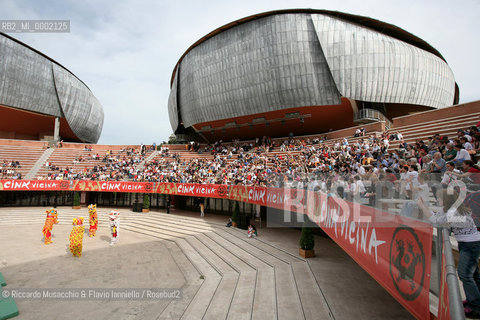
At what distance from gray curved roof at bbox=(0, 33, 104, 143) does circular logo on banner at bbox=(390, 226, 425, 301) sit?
55.1 meters

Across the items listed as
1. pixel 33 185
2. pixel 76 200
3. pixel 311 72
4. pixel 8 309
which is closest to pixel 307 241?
pixel 8 309

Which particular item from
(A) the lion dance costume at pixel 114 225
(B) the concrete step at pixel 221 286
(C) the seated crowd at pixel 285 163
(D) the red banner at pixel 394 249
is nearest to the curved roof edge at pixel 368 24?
(C) the seated crowd at pixel 285 163

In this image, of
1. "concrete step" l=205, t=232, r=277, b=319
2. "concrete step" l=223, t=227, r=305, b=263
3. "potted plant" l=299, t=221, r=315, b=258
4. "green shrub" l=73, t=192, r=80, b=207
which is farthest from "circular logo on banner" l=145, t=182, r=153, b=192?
"potted plant" l=299, t=221, r=315, b=258

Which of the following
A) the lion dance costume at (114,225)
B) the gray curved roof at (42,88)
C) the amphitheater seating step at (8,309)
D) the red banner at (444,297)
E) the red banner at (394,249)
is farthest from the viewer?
the gray curved roof at (42,88)

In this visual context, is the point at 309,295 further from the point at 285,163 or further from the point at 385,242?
the point at 285,163

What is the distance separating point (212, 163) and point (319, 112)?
50.9 ft

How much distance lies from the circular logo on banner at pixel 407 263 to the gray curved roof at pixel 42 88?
181ft

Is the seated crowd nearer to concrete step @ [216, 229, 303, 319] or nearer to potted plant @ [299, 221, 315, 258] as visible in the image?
potted plant @ [299, 221, 315, 258]

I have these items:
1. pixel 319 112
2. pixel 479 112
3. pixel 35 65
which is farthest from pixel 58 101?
pixel 479 112

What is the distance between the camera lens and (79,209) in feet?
106

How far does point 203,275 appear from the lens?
1314cm

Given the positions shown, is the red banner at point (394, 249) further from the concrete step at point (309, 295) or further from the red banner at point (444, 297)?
the concrete step at point (309, 295)

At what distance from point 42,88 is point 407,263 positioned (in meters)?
58.5

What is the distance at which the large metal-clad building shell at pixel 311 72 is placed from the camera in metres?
32.0
